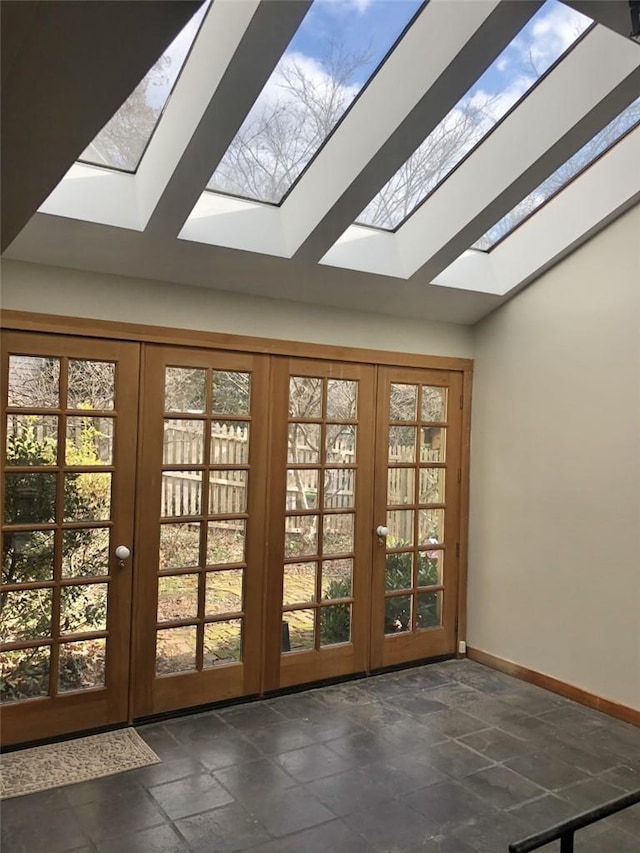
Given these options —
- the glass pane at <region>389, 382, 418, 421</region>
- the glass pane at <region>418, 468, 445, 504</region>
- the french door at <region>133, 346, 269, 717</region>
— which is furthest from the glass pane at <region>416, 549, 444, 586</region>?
the french door at <region>133, 346, 269, 717</region>

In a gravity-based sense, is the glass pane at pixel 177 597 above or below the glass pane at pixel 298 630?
above

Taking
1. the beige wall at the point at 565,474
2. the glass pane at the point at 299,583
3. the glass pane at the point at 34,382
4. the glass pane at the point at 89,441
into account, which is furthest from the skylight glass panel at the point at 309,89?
the glass pane at the point at 299,583

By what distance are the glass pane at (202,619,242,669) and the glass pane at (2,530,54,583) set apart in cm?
98

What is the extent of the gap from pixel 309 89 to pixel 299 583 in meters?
2.73

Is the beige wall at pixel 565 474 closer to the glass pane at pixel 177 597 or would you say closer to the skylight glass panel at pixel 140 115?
the glass pane at pixel 177 597

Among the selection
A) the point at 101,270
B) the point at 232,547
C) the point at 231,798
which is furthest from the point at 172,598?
the point at 101,270

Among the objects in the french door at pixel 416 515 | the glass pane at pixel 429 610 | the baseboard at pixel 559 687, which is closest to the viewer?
the baseboard at pixel 559 687

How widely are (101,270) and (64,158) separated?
1143mm

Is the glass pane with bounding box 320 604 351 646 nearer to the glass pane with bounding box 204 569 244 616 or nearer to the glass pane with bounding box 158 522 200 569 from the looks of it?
the glass pane with bounding box 204 569 244 616

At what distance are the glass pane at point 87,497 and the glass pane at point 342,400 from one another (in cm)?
144

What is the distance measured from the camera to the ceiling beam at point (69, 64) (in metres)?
1.73

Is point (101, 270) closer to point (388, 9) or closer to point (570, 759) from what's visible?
point (388, 9)

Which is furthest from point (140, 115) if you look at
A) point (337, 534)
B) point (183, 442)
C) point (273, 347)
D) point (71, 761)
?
point (71, 761)

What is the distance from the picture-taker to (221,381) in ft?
12.6
